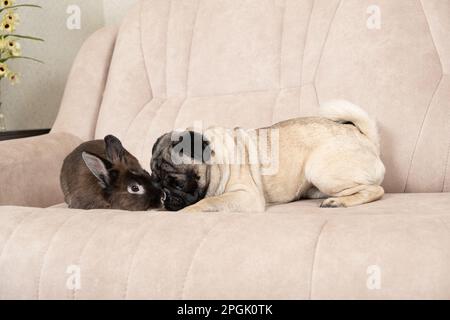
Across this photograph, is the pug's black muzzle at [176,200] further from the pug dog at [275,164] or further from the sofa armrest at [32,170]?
the sofa armrest at [32,170]

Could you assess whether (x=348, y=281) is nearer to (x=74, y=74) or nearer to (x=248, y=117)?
(x=248, y=117)

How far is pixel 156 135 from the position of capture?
2.19 metres

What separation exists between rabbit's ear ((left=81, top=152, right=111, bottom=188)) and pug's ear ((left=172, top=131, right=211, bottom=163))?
204mm

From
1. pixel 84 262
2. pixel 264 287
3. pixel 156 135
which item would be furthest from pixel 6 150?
pixel 264 287

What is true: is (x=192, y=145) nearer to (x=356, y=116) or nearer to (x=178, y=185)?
(x=178, y=185)

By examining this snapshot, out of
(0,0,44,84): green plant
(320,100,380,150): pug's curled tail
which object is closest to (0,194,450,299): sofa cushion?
(320,100,380,150): pug's curled tail

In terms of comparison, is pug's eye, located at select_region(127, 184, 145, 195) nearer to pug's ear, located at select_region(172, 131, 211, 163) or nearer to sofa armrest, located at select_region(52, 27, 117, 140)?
pug's ear, located at select_region(172, 131, 211, 163)

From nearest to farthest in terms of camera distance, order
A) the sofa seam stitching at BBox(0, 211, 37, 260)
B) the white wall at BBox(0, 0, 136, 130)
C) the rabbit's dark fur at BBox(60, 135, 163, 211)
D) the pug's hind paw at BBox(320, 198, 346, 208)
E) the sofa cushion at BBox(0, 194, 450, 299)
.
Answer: the sofa cushion at BBox(0, 194, 450, 299) → the sofa seam stitching at BBox(0, 211, 37, 260) → the pug's hind paw at BBox(320, 198, 346, 208) → the rabbit's dark fur at BBox(60, 135, 163, 211) → the white wall at BBox(0, 0, 136, 130)

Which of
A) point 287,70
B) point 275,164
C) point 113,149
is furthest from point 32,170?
point 287,70

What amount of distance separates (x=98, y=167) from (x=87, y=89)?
0.73 meters

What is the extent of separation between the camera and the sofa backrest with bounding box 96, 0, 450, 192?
1.87 m

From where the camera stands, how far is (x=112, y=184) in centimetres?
175

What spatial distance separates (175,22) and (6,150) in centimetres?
77

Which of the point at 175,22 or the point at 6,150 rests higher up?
the point at 175,22
